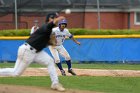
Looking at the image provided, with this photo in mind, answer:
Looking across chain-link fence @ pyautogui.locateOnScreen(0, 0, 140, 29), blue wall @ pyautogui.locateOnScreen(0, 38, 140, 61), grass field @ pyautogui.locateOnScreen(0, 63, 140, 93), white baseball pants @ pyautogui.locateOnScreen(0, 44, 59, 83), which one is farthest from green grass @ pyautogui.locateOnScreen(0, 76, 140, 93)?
chain-link fence @ pyautogui.locateOnScreen(0, 0, 140, 29)

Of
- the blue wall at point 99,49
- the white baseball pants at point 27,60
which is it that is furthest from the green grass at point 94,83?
the blue wall at point 99,49

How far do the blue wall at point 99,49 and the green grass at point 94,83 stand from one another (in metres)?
9.37

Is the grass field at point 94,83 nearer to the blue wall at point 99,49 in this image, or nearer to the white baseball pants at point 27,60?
the white baseball pants at point 27,60

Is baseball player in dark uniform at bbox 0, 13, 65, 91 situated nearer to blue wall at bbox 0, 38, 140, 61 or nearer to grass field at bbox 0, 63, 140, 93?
grass field at bbox 0, 63, 140, 93

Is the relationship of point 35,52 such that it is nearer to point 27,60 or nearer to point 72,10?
point 27,60

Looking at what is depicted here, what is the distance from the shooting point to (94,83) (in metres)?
12.0

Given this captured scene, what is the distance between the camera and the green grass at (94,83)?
1111 centimetres

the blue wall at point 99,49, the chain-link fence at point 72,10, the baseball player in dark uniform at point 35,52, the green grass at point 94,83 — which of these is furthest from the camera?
the chain-link fence at point 72,10

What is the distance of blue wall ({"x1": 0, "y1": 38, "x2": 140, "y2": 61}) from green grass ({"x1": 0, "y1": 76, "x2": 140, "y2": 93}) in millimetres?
9367

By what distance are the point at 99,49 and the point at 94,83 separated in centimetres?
1073

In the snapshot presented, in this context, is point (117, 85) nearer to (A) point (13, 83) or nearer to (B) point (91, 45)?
(A) point (13, 83)

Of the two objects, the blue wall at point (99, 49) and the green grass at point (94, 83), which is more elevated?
the green grass at point (94, 83)

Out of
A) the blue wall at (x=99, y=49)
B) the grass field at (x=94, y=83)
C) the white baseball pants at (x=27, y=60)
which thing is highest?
the white baseball pants at (x=27, y=60)

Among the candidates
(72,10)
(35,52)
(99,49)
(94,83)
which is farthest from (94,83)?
(72,10)
